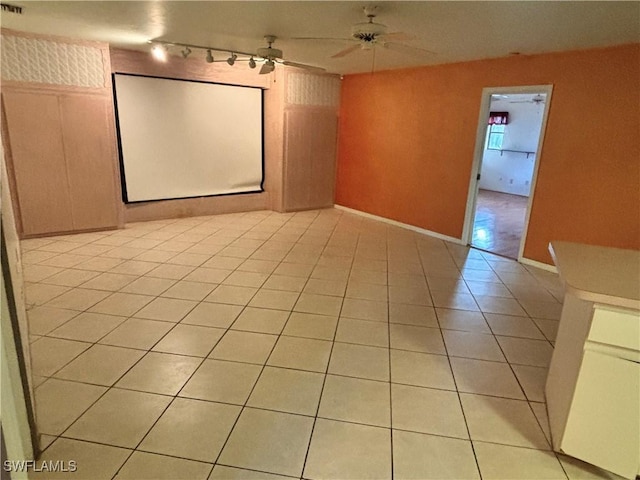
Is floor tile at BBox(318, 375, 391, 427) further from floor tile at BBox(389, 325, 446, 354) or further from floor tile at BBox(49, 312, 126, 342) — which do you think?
floor tile at BBox(49, 312, 126, 342)

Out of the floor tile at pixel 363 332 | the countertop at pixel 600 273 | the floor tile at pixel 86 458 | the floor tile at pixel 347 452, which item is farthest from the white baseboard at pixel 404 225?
the floor tile at pixel 86 458

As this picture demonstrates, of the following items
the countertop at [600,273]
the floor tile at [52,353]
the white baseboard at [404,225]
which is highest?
the countertop at [600,273]

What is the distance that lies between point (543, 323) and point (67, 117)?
5.35 m

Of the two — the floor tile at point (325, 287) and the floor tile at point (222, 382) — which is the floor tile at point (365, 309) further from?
the floor tile at point (222, 382)

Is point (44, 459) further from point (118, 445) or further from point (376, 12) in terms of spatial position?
point (376, 12)

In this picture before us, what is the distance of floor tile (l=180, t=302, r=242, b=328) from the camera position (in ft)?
9.36

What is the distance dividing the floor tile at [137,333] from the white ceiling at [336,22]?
238 centimetres

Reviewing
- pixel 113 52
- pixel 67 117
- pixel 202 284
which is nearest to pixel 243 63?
pixel 113 52

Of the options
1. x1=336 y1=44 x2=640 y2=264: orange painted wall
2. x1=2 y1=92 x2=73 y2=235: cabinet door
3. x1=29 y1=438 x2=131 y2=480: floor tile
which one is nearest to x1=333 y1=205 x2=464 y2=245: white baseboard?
x1=336 y1=44 x2=640 y2=264: orange painted wall

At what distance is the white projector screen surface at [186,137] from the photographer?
5137mm

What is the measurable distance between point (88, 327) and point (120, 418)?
3.52ft

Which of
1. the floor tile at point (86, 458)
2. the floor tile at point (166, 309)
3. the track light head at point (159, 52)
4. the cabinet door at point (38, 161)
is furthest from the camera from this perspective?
the track light head at point (159, 52)

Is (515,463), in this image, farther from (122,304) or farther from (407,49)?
(407,49)

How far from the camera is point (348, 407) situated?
6.72 feet
